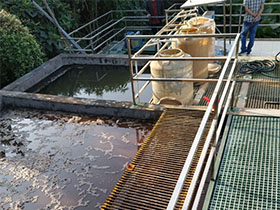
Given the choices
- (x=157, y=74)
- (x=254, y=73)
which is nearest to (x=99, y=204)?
(x=157, y=74)

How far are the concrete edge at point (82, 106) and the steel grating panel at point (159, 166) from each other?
1.28 ft

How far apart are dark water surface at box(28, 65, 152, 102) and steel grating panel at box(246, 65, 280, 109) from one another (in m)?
2.15

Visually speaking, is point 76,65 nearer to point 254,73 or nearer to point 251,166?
point 254,73

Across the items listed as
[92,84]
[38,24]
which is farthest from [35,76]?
[38,24]

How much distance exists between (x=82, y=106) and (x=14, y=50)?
3.15 m

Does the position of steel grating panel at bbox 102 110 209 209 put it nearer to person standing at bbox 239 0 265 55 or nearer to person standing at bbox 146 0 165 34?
person standing at bbox 239 0 265 55

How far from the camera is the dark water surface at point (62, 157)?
12.6 ft

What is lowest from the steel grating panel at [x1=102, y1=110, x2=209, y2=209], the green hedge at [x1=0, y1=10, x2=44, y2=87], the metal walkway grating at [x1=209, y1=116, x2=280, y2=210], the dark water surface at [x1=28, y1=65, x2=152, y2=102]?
the dark water surface at [x1=28, y1=65, x2=152, y2=102]

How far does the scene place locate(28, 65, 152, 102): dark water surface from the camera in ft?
23.4

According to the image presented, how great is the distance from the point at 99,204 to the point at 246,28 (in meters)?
5.89

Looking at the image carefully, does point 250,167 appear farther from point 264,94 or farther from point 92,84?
point 92,84

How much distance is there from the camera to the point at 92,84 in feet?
25.4

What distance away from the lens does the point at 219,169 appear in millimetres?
3545

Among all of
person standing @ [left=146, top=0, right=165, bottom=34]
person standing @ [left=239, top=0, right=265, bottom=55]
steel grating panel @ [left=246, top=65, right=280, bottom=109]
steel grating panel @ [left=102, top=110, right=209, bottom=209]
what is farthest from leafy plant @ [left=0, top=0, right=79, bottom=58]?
steel grating panel @ [left=246, top=65, right=280, bottom=109]
